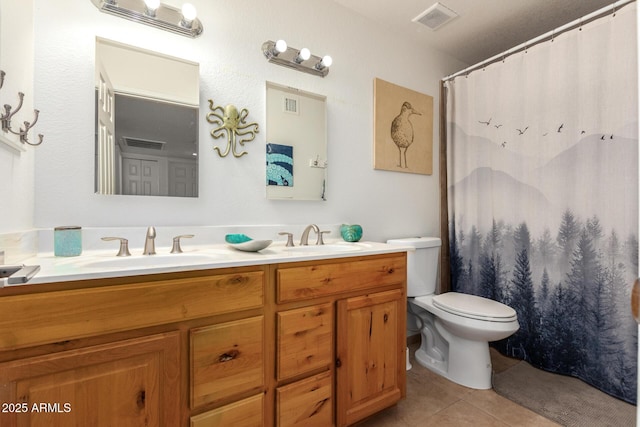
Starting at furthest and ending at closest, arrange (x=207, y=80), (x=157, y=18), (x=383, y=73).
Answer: (x=383, y=73) → (x=207, y=80) → (x=157, y=18)

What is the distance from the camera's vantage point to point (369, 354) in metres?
1.37

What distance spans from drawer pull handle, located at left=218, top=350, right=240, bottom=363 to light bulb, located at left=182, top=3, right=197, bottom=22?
4.72 ft

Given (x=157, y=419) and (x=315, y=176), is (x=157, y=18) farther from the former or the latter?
(x=157, y=419)

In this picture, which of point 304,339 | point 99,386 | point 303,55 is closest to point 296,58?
point 303,55

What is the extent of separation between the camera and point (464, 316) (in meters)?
1.72

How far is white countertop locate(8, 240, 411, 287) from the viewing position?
2.71 ft

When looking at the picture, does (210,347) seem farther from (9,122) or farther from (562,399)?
(562,399)

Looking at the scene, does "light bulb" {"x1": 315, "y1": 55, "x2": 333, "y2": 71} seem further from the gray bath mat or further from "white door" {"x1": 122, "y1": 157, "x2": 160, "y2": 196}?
the gray bath mat

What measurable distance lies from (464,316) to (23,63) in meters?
2.32

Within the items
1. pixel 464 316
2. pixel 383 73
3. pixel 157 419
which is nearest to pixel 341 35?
pixel 383 73

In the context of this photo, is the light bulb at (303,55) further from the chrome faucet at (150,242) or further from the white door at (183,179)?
the chrome faucet at (150,242)

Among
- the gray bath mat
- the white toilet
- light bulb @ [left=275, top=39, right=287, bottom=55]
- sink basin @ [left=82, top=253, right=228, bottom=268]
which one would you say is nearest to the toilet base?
the white toilet

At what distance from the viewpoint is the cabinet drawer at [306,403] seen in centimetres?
114

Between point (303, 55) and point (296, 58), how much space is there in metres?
0.05
